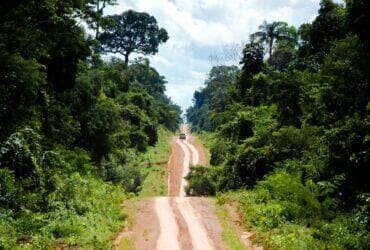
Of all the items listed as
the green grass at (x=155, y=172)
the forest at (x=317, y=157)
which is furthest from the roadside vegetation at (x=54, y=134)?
the forest at (x=317, y=157)

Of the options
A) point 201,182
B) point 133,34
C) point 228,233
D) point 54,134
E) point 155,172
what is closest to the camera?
point 228,233

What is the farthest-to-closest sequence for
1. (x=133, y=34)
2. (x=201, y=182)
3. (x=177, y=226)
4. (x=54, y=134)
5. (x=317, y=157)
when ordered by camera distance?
(x=133, y=34), (x=201, y=182), (x=54, y=134), (x=317, y=157), (x=177, y=226)

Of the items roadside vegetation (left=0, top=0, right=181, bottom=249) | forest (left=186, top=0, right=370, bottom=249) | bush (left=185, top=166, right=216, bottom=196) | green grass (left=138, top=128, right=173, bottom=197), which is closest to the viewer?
roadside vegetation (left=0, top=0, right=181, bottom=249)

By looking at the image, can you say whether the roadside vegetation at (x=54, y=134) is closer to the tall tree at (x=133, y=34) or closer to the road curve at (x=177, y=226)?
the road curve at (x=177, y=226)

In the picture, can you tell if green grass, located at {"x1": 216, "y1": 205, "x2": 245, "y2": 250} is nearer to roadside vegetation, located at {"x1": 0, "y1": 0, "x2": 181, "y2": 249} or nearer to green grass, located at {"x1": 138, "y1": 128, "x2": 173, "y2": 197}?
roadside vegetation, located at {"x1": 0, "y1": 0, "x2": 181, "y2": 249}

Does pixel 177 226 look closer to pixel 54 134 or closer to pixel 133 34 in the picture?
pixel 54 134

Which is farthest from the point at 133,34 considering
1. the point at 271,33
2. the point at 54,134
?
the point at 54,134

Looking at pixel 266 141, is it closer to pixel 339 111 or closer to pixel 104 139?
pixel 339 111

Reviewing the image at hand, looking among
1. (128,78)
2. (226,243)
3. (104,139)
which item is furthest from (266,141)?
(128,78)

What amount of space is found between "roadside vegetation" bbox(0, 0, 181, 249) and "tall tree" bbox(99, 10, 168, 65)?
3190cm

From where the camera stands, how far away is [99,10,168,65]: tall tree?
6988 cm

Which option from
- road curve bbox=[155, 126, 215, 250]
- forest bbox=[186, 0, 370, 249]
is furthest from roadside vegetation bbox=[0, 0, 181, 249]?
forest bbox=[186, 0, 370, 249]

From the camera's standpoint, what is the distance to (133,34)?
7175 centimetres

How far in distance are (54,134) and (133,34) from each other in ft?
155
